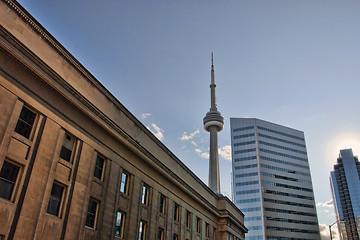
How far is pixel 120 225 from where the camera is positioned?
2728 centimetres

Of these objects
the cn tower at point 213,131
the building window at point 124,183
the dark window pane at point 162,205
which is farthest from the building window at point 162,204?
the cn tower at point 213,131

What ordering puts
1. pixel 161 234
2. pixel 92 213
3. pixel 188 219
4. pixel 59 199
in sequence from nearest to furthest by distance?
pixel 59 199 → pixel 92 213 → pixel 161 234 → pixel 188 219

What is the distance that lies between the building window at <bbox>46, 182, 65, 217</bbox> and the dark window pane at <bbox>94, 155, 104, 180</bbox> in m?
4.08

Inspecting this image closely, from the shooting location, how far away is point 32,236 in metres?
18.5

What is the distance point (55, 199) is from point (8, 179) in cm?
375

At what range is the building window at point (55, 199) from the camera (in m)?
20.6

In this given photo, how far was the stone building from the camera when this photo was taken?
732 inches

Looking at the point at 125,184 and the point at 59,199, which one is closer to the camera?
the point at 59,199

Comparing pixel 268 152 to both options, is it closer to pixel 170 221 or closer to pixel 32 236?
pixel 170 221

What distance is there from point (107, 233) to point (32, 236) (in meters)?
7.29

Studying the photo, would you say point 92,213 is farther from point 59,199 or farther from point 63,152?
point 63,152

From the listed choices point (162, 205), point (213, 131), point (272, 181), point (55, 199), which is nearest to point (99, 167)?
point (55, 199)

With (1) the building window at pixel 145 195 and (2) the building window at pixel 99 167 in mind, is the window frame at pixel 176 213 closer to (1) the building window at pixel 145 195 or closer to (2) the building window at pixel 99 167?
(1) the building window at pixel 145 195

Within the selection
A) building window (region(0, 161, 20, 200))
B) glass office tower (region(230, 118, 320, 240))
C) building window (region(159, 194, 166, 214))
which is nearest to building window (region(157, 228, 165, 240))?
building window (region(159, 194, 166, 214))
